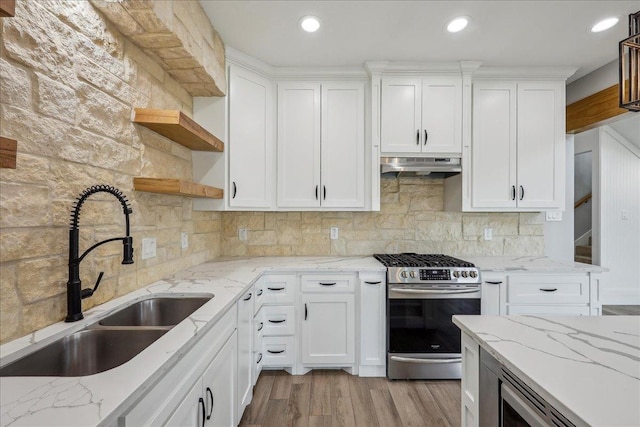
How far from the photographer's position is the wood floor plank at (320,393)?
206 centimetres

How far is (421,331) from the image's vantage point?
2391mm

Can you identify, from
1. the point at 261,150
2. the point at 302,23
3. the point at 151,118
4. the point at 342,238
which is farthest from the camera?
Answer: the point at 342,238

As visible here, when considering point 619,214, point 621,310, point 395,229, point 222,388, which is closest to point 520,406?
point 222,388

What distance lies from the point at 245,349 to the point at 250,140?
1.67 metres

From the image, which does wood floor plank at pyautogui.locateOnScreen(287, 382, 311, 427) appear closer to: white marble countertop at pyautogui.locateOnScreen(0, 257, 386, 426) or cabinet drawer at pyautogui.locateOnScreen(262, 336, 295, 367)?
cabinet drawer at pyautogui.locateOnScreen(262, 336, 295, 367)

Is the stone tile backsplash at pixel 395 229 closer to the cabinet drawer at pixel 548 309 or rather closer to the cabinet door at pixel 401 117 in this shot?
the cabinet door at pixel 401 117

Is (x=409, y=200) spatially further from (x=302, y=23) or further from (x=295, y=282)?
(x=302, y=23)

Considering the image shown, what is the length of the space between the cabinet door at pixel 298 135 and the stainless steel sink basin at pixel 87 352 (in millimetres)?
1712

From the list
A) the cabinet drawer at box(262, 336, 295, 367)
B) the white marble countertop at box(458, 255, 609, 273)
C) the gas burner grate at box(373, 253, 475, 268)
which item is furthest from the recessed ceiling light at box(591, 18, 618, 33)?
the cabinet drawer at box(262, 336, 295, 367)

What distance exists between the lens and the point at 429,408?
2.10m

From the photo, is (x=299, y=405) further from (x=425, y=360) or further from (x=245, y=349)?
(x=425, y=360)

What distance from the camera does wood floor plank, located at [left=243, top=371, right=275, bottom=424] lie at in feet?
6.56

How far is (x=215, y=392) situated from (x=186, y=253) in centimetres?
124

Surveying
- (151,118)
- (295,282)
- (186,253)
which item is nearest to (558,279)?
(295,282)
